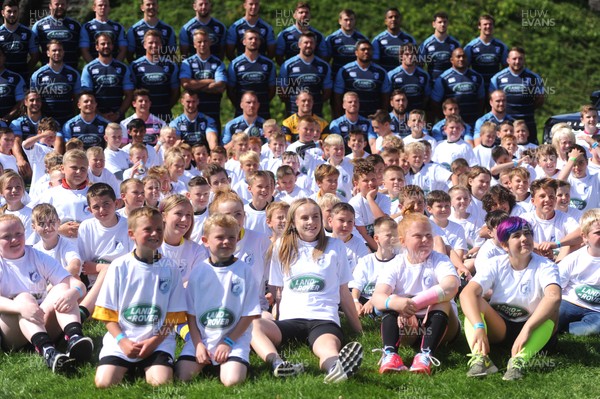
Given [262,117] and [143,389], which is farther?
[262,117]

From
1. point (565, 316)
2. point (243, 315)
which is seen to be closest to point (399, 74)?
point (565, 316)

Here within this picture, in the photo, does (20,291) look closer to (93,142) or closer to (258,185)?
(258,185)

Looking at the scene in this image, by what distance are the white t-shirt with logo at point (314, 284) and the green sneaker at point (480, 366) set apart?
1.11 m

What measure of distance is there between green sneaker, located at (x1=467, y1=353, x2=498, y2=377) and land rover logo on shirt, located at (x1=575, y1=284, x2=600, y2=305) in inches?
59.7

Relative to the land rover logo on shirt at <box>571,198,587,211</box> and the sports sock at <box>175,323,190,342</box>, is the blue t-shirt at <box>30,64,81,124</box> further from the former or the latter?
the land rover logo on shirt at <box>571,198,587,211</box>

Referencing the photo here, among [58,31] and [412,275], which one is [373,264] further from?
[58,31]

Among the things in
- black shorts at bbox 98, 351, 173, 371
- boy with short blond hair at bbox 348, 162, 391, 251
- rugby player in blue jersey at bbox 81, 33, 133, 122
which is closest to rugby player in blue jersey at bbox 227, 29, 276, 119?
rugby player in blue jersey at bbox 81, 33, 133, 122

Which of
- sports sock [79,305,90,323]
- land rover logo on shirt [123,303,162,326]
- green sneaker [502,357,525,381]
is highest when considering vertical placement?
land rover logo on shirt [123,303,162,326]

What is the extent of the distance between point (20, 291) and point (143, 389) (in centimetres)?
161

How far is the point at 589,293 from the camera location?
7.80 m

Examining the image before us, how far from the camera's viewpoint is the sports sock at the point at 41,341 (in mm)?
6930

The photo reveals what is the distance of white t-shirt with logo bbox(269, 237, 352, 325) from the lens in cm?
720

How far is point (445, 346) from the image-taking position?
742 cm

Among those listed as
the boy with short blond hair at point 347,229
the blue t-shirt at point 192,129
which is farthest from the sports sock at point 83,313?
the blue t-shirt at point 192,129
